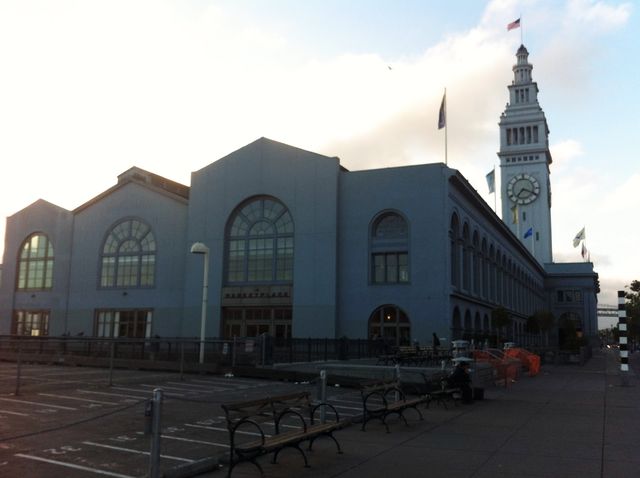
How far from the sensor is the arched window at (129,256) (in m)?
53.7

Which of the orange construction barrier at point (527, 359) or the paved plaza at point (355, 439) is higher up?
the orange construction barrier at point (527, 359)

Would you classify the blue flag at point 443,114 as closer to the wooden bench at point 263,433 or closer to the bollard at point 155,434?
the wooden bench at point 263,433

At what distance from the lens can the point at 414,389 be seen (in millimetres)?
19453

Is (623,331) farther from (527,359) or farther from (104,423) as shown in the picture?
(104,423)

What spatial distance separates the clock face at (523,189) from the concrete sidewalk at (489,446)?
105 metres

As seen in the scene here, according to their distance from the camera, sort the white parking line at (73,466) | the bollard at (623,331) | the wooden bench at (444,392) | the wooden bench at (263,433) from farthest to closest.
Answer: the bollard at (623,331) → the wooden bench at (444,392) → the white parking line at (73,466) → the wooden bench at (263,433)

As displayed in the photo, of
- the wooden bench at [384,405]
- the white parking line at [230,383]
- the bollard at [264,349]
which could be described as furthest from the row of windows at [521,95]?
the wooden bench at [384,405]

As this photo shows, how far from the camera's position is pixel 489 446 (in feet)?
36.1

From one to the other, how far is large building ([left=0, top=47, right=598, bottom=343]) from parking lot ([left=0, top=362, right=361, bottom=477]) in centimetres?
2305

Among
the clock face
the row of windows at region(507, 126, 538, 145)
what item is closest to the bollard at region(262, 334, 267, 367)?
the clock face

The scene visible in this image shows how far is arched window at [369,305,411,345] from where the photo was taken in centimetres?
4306

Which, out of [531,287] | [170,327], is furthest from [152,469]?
[531,287]

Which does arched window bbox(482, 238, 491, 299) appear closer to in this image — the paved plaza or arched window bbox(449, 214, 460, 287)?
arched window bbox(449, 214, 460, 287)

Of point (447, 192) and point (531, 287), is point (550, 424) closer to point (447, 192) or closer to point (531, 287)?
point (447, 192)
